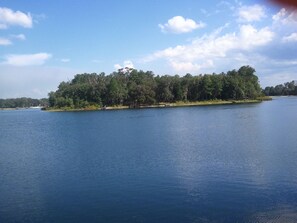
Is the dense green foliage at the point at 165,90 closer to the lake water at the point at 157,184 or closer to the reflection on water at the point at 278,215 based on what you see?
the lake water at the point at 157,184

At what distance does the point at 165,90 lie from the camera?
133750 mm

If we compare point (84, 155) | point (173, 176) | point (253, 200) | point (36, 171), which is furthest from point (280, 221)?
point (84, 155)

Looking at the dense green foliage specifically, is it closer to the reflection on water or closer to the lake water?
the lake water

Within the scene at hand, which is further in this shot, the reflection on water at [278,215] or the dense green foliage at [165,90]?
the dense green foliage at [165,90]

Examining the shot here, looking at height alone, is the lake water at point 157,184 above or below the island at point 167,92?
below

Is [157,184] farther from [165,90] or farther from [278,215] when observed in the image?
[165,90]

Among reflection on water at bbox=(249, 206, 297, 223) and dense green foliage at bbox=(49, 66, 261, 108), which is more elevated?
dense green foliage at bbox=(49, 66, 261, 108)

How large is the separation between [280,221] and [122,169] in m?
12.4

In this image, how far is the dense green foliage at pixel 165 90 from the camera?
133 metres

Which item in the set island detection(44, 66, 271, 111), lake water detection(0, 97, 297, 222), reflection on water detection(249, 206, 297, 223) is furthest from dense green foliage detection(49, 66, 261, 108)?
reflection on water detection(249, 206, 297, 223)

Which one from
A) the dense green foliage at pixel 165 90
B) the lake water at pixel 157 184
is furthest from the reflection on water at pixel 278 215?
the dense green foliage at pixel 165 90

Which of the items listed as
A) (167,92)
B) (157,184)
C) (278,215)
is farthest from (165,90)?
(278,215)

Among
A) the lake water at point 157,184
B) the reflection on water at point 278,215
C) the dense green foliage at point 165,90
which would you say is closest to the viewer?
the reflection on water at point 278,215

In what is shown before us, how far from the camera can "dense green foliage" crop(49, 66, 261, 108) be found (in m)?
133
